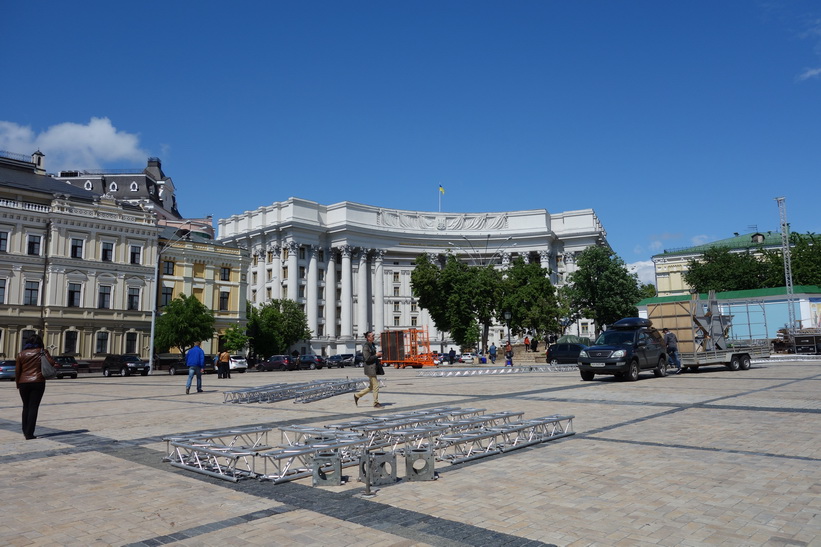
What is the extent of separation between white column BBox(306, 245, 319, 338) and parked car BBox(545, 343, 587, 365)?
50.1 m

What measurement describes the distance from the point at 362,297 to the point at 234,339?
37994mm

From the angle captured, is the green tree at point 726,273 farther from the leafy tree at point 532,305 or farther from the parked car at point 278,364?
the parked car at point 278,364

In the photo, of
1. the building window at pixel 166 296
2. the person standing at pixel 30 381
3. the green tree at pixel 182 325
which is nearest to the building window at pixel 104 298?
the green tree at pixel 182 325

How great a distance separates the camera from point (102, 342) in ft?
162

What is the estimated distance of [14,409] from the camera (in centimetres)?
1623

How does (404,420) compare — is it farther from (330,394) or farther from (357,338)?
(357,338)

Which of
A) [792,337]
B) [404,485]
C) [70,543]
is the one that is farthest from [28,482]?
[792,337]

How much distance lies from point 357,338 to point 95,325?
45523 mm

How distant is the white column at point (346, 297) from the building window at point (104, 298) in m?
41.3

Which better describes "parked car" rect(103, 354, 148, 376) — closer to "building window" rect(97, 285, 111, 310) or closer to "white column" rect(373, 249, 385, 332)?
"building window" rect(97, 285, 111, 310)

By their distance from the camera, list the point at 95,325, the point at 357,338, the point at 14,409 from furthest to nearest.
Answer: the point at 357,338 → the point at 95,325 → the point at 14,409

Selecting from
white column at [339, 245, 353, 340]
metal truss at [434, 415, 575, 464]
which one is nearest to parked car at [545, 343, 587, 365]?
metal truss at [434, 415, 575, 464]

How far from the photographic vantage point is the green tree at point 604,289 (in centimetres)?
6625

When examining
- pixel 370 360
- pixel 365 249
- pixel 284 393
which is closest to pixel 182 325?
pixel 284 393
